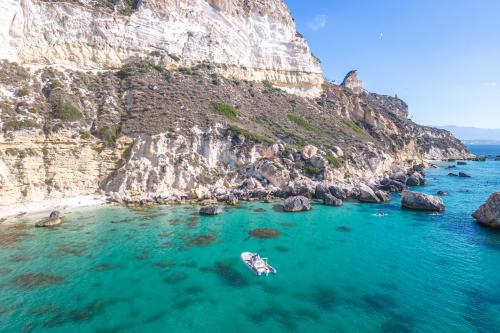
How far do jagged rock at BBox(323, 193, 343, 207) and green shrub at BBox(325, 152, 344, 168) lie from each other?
10936 mm

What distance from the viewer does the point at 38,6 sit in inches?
1969

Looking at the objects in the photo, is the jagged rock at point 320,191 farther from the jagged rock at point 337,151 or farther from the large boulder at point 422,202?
the jagged rock at point 337,151

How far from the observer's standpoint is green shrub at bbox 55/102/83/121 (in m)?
40.8

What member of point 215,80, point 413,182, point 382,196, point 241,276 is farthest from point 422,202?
point 215,80

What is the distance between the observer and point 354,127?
7588 cm

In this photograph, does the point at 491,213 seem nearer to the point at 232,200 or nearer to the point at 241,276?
the point at 241,276

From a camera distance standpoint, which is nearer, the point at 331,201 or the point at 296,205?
the point at 296,205

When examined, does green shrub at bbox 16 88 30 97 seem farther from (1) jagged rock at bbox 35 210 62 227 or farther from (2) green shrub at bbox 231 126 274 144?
(2) green shrub at bbox 231 126 274 144

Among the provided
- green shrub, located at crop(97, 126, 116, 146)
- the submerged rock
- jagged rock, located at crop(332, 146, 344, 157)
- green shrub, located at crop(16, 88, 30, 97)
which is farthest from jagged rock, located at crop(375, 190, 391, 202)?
green shrub, located at crop(16, 88, 30, 97)

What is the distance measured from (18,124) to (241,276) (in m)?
34.5

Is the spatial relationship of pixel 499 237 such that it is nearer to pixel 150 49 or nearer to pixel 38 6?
pixel 150 49

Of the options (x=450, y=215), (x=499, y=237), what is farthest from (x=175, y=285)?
(x=450, y=215)

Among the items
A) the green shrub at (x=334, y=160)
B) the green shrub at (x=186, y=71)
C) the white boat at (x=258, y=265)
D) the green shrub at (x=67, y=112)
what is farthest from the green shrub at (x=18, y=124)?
the green shrub at (x=334, y=160)

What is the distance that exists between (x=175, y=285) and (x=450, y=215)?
3383cm
